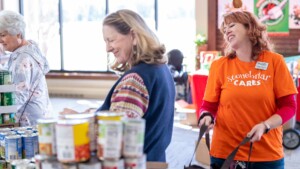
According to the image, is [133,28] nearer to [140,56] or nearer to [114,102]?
[140,56]

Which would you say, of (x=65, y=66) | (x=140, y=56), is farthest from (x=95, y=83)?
(x=140, y=56)

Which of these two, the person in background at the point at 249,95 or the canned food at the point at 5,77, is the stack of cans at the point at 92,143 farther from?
the canned food at the point at 5,77

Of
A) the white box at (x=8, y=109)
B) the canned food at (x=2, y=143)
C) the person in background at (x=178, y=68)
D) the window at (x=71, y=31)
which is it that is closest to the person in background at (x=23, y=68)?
the white box at (x=8, y=109)

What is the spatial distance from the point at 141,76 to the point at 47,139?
446 mm

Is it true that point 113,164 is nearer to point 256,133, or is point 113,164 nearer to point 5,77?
point 256,133

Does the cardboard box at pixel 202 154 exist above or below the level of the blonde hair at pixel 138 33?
below

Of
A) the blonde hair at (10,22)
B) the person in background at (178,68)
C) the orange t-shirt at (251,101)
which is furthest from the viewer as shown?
the person in background at (178,68)

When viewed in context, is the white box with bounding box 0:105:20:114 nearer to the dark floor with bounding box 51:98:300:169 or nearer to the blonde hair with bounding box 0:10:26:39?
the blonde hair with bounding box 0:10:26:39

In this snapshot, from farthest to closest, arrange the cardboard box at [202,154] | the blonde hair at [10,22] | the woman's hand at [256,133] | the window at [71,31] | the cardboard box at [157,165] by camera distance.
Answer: the window at [71,31], the cardboard box at [202,154], the blonde hair at [10,22], the woman's hand at [256,133], the cardboard box at [157,165]

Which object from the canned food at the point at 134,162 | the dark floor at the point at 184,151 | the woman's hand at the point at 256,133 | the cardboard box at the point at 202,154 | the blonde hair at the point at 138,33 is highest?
the blonde hair at the point at 138,33

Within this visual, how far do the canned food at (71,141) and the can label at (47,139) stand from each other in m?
0.05

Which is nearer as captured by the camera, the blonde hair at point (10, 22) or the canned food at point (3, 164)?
the canned food at point (3, 164)

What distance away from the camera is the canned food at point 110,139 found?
1.33m

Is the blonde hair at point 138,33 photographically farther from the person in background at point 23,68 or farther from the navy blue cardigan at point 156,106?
the person in background at point 23,68
